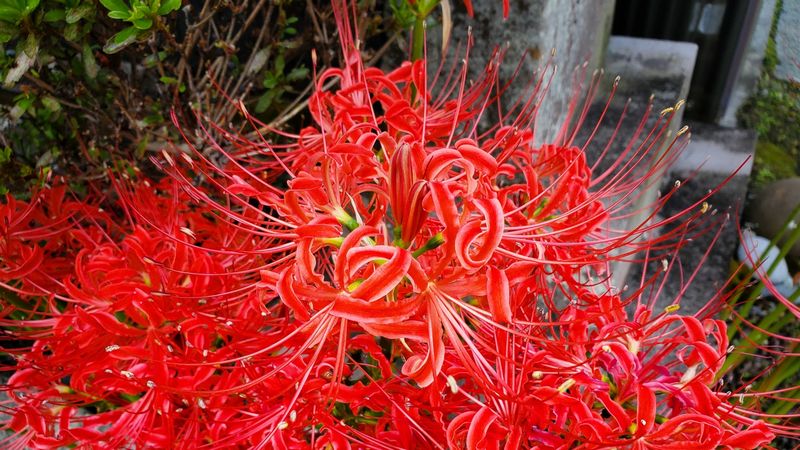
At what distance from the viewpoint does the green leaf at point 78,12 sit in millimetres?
1037

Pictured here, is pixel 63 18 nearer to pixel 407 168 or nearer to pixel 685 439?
pixel 407 168

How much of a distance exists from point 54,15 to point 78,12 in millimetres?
50

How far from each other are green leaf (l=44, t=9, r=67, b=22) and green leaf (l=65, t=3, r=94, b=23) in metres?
0.02

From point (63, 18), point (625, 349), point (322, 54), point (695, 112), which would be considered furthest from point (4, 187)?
point (695, 112)

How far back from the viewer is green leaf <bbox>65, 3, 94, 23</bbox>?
1.04 m

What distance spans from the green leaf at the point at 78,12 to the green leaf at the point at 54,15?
0.08ft

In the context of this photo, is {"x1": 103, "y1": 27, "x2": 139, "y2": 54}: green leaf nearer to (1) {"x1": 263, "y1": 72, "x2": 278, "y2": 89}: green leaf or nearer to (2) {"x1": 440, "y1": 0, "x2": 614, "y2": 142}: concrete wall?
(1) {"x1": 263, "y1": 72, "x2": 278, "y2": 89}: green leaf

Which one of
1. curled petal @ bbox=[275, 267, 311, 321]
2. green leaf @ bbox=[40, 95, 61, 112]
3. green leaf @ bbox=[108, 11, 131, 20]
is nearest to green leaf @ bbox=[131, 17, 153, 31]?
green leaf @ bbox=[108, 11, 131, 20]

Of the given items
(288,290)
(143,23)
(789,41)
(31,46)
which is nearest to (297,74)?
(143,23)

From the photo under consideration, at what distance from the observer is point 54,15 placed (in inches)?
41.7

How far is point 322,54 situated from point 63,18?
1.85 feet

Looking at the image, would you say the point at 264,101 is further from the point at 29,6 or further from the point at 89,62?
the point at 29,6

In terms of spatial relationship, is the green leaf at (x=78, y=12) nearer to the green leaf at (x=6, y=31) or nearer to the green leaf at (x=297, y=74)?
the green leaf at (x=6, y=31)

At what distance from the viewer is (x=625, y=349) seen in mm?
729
